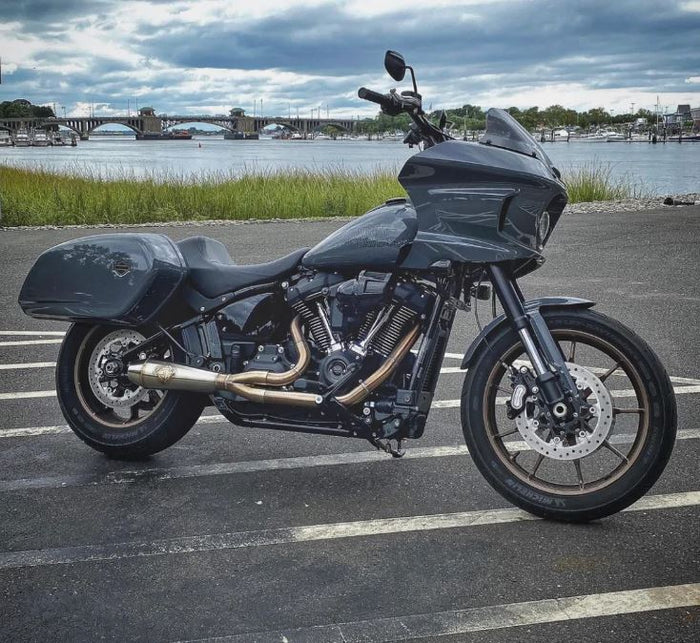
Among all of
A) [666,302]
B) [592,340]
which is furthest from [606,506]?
[666,302]

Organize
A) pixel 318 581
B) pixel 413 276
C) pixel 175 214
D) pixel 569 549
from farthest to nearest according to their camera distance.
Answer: pixel 175 214
pixel 413 276
pixel 569 549
pixel 318 581

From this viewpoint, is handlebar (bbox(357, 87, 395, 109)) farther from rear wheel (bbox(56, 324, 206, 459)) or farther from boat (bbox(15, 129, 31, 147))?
boat (bbox(15, 129, 31, 147))

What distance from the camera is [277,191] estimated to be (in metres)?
18.5

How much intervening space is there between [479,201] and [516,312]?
467 mm

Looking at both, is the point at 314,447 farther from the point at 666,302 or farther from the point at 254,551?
the point at 666,302

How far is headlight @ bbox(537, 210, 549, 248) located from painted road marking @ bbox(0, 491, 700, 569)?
115 centimetres

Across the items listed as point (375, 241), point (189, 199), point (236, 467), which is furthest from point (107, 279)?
point (189, 199)

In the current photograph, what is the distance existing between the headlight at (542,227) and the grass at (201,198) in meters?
14.2

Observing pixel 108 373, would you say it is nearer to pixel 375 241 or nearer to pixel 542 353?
pixel 375 241

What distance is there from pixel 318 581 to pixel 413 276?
4.23 feet

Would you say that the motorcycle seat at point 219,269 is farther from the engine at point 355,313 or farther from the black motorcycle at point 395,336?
the engine at point 355,313

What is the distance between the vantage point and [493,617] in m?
2.96

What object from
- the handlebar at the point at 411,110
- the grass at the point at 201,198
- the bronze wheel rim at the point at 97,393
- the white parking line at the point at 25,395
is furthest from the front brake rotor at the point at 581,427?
the grass at the point at 201,198

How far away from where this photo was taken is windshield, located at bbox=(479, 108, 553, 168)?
11.7ft
